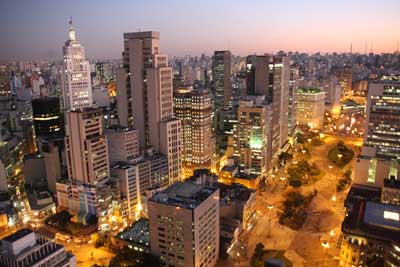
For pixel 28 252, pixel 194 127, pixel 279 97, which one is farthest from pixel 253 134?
pixel 28 252

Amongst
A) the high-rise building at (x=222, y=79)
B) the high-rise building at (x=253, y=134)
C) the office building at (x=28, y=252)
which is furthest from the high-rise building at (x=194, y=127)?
the office building at (x=28, y=252)

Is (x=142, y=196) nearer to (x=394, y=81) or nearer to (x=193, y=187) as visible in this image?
(x=193, y=187)

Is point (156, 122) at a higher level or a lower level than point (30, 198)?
higher

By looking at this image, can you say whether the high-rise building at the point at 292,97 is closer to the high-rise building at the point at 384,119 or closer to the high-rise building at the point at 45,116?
the high-rise building at the point at 384,119

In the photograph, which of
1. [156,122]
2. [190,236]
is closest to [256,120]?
[156,122]

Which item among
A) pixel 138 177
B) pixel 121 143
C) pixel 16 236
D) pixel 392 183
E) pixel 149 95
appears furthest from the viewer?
pixel 149 95

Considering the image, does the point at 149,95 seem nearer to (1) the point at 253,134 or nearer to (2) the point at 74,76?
(1) the point at 253,134
